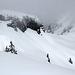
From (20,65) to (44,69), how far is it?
571 millimetres

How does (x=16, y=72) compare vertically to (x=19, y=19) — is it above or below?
below

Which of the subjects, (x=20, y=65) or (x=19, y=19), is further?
(x=19, y=19)

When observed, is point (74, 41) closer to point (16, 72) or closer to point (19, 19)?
point (19, 19)

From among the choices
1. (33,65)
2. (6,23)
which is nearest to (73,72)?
(33,65)

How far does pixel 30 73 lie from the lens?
343 centimetres

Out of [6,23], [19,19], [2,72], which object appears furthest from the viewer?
[19,19]

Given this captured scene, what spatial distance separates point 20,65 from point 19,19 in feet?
326

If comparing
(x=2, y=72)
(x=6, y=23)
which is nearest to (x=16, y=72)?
(x=2, y=72)

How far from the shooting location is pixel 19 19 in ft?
334

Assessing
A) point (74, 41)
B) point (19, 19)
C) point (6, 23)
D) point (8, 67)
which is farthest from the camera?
point (74, 41)

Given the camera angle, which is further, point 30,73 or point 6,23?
point 6,23

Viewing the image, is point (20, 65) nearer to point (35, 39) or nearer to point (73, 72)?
point (73, 72)

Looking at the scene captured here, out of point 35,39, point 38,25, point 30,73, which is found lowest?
point 30,73

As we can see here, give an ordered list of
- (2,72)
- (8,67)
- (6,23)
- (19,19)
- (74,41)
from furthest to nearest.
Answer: (74,41) → (19,19) → (6,23) → (8,67) → (2,72)
